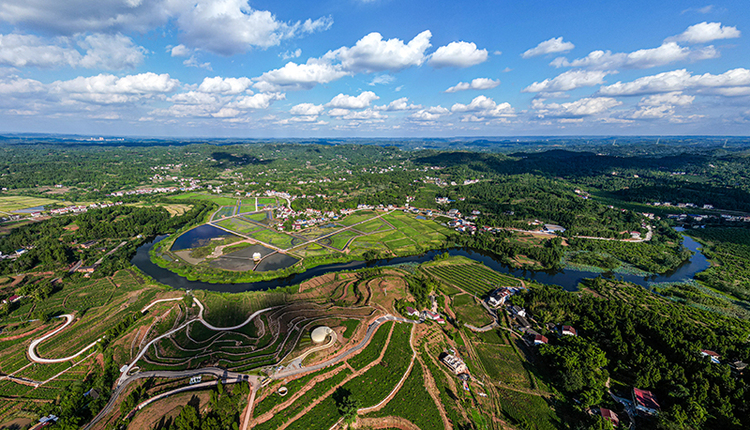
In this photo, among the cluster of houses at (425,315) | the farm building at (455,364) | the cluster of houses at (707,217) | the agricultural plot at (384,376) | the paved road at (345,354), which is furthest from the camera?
the cluster of houses at (707,217)

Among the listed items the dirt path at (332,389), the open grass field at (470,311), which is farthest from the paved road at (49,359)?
the open grass field at (470,311)

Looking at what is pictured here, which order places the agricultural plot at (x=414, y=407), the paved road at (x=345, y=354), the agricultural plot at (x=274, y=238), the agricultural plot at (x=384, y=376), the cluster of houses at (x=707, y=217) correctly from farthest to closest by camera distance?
the cluster of houses at (x=707, y=217) < the agricultural plot at (x=274, y=238) < the paved road at (x=345, y=354) < the agricultural plot at (x=384, y=376) < the agricultural plot at (x=414, y=407)

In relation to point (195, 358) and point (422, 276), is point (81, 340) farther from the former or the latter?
point (422, 276)

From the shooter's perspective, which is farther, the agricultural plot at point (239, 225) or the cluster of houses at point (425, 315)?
the agricultural plot at point (239, 225)

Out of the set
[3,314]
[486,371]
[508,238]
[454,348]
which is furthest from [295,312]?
[508,238]

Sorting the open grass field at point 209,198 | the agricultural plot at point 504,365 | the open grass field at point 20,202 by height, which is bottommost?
the agricultural plot at point 504,365

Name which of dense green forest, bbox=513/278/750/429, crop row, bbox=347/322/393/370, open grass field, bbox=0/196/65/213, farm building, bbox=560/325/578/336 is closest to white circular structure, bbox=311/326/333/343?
crop row, bbox=347/322/393/370

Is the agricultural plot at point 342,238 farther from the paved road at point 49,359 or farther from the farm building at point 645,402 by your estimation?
the farm building at point 645,402
